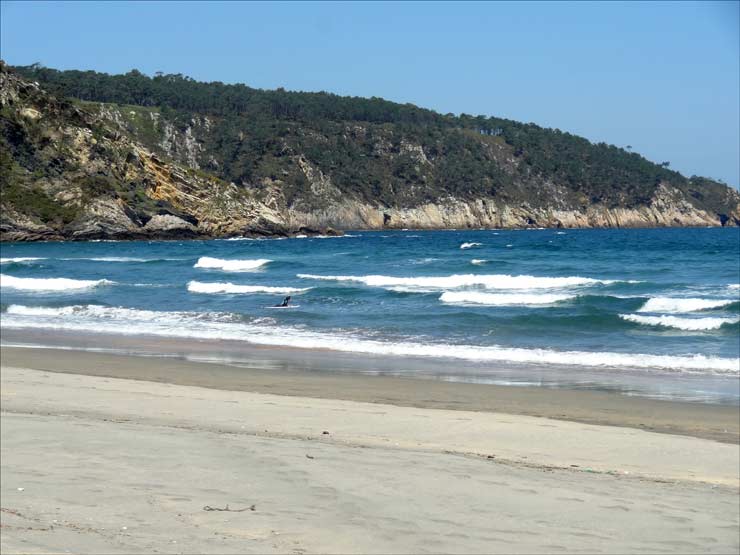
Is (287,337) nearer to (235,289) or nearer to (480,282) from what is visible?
(235,289)

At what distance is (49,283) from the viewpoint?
31656mm

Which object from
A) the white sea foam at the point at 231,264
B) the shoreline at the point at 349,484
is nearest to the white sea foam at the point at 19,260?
the white sea foam at the point at 231,264

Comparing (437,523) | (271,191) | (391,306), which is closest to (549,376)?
(437,523)

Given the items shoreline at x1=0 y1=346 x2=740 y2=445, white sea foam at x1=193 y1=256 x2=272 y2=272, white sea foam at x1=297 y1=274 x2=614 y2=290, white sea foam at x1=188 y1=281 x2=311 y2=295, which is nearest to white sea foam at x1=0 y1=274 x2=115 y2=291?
white sea foam at x1=188 y1=281 x2=311 y2=295

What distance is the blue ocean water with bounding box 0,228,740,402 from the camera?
16.3 metres

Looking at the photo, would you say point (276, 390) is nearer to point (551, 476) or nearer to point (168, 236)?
point (551, 476)

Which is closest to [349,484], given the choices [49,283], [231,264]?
[49,283]

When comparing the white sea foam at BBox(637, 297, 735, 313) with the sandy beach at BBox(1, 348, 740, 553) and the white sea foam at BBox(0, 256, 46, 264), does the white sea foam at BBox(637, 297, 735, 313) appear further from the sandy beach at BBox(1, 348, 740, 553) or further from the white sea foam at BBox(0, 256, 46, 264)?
the white sea foam at BBox(0, 256, 46, 264)

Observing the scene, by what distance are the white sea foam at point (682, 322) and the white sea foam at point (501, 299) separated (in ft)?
14.9

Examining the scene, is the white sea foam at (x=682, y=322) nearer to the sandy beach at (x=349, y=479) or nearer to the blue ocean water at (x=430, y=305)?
the blue ocean water at (x=430, y=305)

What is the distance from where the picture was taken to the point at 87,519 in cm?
521

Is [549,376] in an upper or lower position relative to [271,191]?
lower

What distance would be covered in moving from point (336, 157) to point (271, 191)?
17294 mm

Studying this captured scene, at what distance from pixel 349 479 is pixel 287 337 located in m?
11.9
